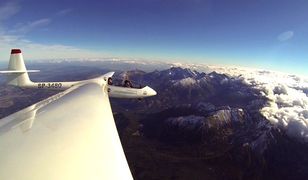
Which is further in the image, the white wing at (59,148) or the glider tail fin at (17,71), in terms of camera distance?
the glider tail fin at (17,71)

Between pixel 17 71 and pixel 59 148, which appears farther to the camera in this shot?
pixel 17 71

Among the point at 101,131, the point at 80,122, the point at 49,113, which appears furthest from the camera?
the point at 49,113

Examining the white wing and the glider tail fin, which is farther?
the glider tail fin

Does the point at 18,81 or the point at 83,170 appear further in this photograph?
the point at 18,81

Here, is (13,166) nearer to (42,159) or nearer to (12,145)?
(42,159)

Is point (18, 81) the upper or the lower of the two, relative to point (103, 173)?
lower

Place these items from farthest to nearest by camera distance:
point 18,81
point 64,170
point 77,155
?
point 18,81
point 77,155
point 64,170

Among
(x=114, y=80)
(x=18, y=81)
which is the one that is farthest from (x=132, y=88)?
(x=18, y=81)

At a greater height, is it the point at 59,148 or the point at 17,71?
the point at 59,148
